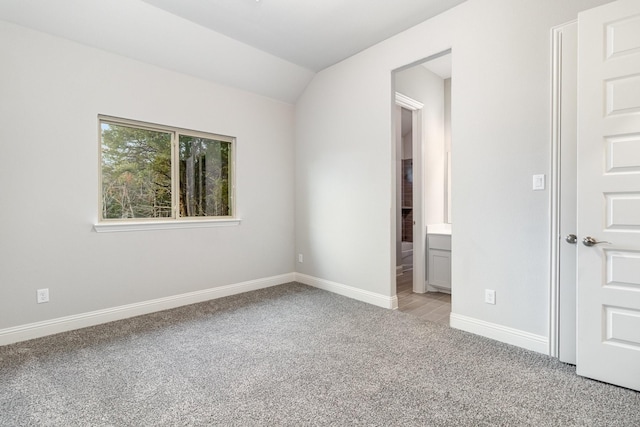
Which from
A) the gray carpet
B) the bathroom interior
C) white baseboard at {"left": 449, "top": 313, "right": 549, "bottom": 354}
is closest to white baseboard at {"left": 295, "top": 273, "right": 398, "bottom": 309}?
the bathroom interior

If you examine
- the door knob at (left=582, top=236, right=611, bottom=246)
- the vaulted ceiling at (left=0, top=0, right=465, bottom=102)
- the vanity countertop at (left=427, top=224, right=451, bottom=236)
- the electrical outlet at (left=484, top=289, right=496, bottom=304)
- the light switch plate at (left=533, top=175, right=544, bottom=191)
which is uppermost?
the vaulted ceiling at (left=0, top=0, right=465, bottom=102)

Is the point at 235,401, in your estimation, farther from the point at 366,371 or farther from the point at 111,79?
the point at 111,79

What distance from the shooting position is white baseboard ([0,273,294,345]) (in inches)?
100

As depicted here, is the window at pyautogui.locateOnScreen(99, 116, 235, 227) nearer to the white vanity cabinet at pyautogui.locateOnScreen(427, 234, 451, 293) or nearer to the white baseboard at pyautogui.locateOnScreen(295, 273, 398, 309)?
the white baseboard at pyautogui.locateOnScreen(295, 273, 398, 309)

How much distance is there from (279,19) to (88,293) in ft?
9.92

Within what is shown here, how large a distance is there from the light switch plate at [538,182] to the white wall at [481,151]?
4 cm

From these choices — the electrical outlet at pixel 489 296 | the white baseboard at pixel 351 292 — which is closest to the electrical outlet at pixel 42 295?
the white baseboard at pixel 351 292

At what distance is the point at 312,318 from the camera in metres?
3.04

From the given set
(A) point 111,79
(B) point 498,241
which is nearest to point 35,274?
(A) point 111,79

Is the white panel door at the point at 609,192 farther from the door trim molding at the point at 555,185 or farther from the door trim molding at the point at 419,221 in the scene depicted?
the door trim molding at the point at 419,221

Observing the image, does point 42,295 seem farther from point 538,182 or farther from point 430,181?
point 430,181

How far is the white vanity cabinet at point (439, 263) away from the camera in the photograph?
3830 millimetres

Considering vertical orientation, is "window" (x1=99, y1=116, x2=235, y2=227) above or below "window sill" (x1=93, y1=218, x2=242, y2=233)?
above

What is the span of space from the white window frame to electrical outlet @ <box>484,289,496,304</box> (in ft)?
8.99
